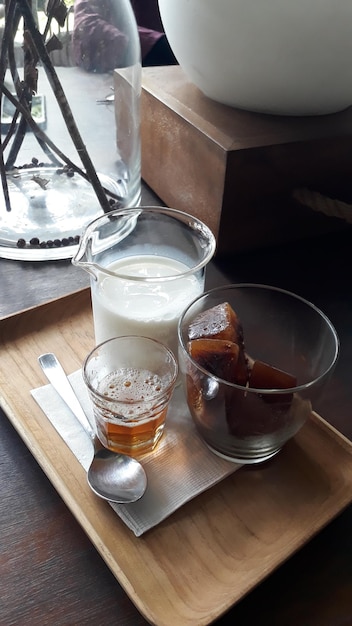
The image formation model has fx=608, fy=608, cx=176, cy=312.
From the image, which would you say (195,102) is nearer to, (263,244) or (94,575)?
(263,244)

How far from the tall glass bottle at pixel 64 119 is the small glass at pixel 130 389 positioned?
197 mm

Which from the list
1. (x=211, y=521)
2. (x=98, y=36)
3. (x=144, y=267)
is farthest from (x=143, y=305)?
(x=98, y=36)

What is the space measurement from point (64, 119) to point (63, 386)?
0.25 m

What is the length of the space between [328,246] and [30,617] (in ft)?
1.59

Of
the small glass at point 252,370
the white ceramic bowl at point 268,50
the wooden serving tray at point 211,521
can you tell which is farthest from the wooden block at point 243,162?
the wooden serving tray at point 211,521

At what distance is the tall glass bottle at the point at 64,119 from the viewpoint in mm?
540

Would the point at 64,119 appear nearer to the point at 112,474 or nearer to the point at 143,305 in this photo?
the point at 143,305

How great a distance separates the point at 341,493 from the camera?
1.34 ft

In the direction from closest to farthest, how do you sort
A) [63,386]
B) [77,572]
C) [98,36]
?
[77,572] < [63,386] < [98,36]

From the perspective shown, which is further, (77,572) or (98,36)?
(98,36)

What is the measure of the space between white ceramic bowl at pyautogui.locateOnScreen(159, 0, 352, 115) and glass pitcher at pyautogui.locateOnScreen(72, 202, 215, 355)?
150 mm

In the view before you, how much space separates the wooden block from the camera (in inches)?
22.5

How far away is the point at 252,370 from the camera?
1.36 feet

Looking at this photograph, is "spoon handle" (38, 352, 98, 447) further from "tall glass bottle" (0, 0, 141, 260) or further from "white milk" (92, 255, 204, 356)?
"tall glass bottle" (0, 0, 141, 260)
